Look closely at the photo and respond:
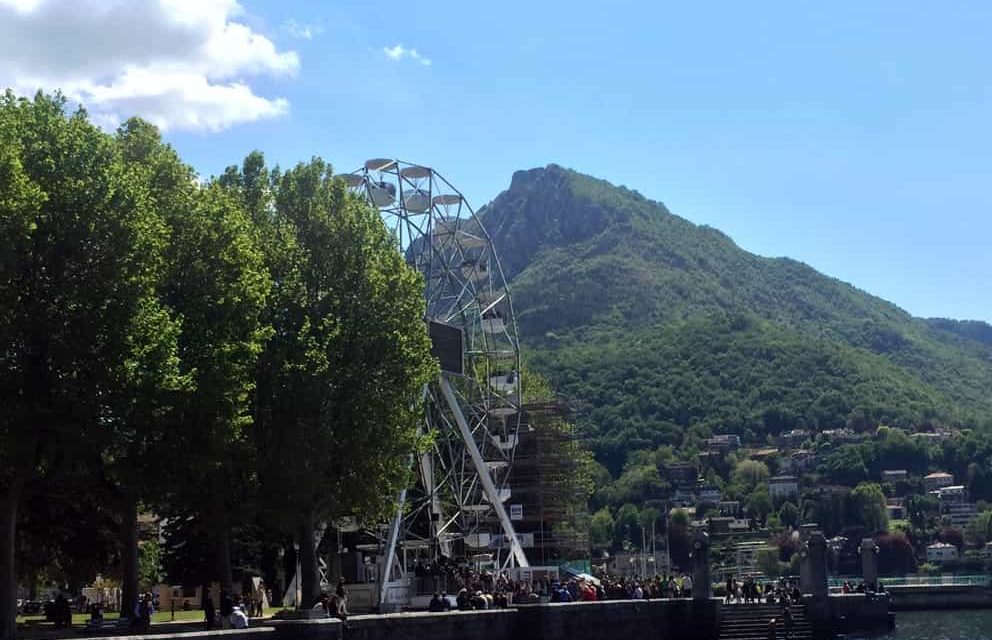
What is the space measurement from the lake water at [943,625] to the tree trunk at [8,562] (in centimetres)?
4445

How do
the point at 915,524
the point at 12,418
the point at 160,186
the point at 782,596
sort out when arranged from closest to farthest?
the point at 12,418 → the point at 160,186 → the point at 782,596 → the point at 915,524

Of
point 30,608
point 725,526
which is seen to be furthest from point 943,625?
point 725,526

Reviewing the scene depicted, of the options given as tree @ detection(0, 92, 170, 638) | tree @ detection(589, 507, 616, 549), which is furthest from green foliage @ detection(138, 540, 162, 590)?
tree @ detection(589, 507, 616, 549)

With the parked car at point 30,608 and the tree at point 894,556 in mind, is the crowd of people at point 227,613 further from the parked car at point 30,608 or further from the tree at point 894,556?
the tree at point 894,556

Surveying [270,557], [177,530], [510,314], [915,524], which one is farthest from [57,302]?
[915,524]

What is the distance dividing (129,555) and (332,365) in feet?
32.3

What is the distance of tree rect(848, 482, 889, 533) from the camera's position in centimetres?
18375

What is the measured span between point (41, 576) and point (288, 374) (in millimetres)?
15819

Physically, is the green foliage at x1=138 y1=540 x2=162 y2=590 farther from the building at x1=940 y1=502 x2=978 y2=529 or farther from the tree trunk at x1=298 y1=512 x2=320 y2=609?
the building at x1=940 y1=502 x2=978 y2=529

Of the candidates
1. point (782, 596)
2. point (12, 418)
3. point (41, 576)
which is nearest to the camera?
point (12, 418)

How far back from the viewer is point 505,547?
72.7 meters

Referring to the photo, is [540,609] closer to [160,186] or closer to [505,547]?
[160,186]

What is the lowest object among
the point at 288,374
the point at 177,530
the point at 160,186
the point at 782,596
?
the point at 782,596

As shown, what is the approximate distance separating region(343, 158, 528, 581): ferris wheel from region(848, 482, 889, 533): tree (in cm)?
12068
